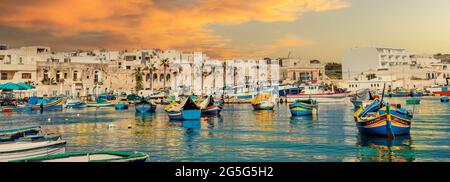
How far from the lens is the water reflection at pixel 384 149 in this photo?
12.6 metres

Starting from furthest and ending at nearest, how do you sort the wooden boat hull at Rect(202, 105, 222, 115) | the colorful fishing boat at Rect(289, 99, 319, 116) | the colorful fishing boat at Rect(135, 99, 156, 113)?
the colorful fishing boat at Rect(135, 99, 156, 113)
the wooden boat hull at Rect(202, 105, 222, 115)
the colorful fishing boat at Rect(289, 99, 319, 116)

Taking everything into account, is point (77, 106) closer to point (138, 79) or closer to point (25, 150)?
point (138, 79)

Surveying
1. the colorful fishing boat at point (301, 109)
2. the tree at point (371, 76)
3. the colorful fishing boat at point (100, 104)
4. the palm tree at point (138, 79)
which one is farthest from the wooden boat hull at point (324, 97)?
the palm tree at point (138, 79)

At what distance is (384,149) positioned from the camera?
14.4 meters

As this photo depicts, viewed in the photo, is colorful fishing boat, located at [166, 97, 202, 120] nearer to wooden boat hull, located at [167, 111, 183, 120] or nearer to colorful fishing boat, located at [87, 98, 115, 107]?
wooden boat hull, located at [167, 111, 183, 120]

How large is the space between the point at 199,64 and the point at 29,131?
82.3 m

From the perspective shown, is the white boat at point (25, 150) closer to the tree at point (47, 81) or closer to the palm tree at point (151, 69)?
the tree at point (47, 81)

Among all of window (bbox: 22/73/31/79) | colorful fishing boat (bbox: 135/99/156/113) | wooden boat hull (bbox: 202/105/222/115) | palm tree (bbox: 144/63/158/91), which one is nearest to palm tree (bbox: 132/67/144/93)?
palm tree (bbox: 144/63/158/91)

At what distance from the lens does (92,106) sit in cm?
5728

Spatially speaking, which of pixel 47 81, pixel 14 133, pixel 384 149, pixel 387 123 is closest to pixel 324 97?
pixel 387 123

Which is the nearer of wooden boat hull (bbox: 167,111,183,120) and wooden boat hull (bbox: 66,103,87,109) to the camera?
wooden boat hull (bbox: 167,111,183,120)

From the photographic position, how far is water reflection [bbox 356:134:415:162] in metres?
12.6
